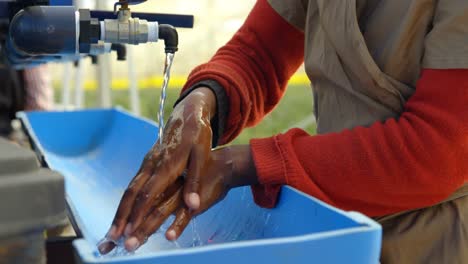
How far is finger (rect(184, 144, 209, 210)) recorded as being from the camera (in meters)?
0.86

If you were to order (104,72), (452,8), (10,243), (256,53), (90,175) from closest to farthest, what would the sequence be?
1. (10,243)
2. (452,8)
3. (256,53)
4. (90,175)
5. (104,72)

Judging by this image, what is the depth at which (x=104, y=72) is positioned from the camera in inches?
114

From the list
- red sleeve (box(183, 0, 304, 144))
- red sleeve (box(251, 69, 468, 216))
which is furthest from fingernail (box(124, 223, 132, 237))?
red sleeve (box(183, 0, 304, 144))

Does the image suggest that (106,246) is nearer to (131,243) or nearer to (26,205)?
(131,243)

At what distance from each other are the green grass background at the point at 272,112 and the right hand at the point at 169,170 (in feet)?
9.91

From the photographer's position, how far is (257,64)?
1221 millimetres

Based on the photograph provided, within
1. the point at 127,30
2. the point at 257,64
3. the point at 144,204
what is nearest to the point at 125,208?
the point at 144,204

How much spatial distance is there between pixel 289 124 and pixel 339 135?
3.73m

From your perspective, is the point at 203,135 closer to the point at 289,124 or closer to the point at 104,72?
the point at 104,72

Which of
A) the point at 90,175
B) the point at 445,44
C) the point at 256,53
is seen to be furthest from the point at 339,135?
the point at 90,175

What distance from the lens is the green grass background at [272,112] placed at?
4.40 metres

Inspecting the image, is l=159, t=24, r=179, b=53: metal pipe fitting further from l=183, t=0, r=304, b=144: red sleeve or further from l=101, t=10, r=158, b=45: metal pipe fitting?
l=183, t=0, r=304, b=144: red sleeve

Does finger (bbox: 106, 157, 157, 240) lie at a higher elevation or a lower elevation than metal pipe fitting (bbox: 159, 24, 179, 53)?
lower

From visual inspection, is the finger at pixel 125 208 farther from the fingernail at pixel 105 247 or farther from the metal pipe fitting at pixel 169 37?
the metal pipe fitting at pixel 169 37
